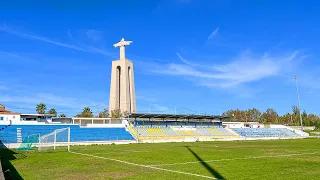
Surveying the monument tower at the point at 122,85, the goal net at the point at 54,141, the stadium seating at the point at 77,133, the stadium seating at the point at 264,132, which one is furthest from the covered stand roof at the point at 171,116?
the monument tower at the point at 122,85

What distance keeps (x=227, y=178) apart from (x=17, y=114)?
64.5m

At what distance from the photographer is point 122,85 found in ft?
374

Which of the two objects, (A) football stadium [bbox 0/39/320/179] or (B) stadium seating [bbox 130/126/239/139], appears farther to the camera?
(B) stadium seating [bbox 130/126/239/139]

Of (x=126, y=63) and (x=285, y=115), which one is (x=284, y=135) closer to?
(x=126, y=63)

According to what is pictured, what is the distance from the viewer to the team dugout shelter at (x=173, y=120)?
7562 cm

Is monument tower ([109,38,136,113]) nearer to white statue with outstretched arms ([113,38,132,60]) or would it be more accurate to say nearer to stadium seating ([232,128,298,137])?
white statue with outstretched arms ([113,38,132,60])

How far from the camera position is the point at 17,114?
68.0m

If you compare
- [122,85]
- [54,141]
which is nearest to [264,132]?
[122,85]

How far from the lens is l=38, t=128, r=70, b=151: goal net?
3837 cm

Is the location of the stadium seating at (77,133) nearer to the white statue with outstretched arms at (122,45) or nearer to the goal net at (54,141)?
the goal net at (54,141)

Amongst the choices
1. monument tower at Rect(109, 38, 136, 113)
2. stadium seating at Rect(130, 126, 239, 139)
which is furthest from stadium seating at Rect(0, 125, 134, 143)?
monument tower at Rect(109, 38, 136, 113)

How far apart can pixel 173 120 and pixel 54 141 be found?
150ft

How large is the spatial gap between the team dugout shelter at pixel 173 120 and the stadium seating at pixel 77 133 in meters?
7.88

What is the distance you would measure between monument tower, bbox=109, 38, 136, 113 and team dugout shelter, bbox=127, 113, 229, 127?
109ft
